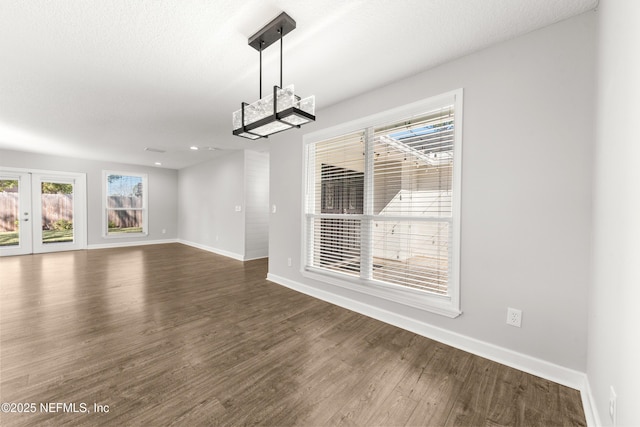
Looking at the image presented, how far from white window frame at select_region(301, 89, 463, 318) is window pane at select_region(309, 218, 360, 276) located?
12 cm

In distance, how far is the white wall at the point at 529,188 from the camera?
1.73 m

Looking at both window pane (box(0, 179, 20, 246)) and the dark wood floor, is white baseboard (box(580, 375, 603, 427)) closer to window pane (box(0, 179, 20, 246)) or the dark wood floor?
the dark wood floor

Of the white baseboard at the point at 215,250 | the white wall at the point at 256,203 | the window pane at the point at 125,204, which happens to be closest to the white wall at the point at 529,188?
the white wall at the point at 256,203

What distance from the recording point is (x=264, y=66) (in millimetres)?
2396

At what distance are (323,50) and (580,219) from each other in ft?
7.48

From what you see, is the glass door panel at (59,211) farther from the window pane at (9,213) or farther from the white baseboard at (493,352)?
the white baseboard at (493,352)

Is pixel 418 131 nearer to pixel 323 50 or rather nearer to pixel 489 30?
pixel 489 30

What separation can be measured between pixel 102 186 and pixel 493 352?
30.0ft

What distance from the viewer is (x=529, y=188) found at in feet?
6.24

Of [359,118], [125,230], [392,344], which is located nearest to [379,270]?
[392,344]

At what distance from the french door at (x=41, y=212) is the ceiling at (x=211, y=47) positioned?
349 centimetres

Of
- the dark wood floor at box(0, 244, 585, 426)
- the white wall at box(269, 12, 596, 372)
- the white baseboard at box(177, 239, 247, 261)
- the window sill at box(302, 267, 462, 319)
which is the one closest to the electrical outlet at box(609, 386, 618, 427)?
the dark wood floor at box(0, 244, 585, 426)

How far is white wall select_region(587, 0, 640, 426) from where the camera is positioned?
0.93 m

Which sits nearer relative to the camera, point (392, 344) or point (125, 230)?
point (392, 344)
